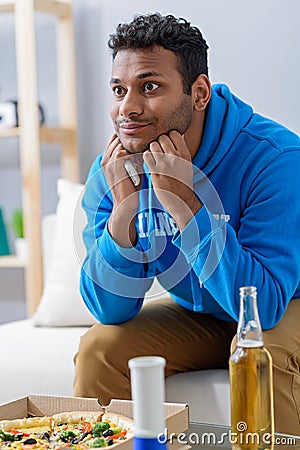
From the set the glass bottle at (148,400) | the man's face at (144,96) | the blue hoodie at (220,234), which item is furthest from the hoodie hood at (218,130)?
the glass bottle at (148,400)

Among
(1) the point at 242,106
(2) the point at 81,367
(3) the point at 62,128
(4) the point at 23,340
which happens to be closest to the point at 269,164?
(1) the point at 242,106

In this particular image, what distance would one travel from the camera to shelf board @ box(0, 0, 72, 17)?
115 inches

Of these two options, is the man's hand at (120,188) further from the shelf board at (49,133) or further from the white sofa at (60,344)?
the shelf board at (49,133)

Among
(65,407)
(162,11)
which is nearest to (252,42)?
(162,11)

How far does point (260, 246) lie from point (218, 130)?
0.32 m

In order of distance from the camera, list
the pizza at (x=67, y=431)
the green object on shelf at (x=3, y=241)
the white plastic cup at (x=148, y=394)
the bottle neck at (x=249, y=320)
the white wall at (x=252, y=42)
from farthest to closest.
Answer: the green object on shelf at (x=3, y=241) → the white wall at (x=252, y=42) → the pizza at (x=67, y=431) → the bottle neck at (x=249, y=320) → the white plastic cup at (x=148, y=394)

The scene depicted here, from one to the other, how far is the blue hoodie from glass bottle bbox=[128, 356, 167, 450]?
30.3 inches

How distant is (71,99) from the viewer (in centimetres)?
311

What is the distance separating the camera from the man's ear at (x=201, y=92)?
188 cm

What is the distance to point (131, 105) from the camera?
1.75 metres

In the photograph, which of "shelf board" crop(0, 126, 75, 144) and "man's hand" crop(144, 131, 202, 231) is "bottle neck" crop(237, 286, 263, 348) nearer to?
"man's hand" crop(144, 131, 202, 231)

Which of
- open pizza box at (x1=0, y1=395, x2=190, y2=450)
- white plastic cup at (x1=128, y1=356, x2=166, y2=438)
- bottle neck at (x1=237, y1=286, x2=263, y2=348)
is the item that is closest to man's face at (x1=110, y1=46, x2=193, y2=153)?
open pizza box at (x1=0, y1=395, x2=190, y2=450)

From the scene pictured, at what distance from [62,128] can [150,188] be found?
Answer: 125 cm

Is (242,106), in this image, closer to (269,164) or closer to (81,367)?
(269,164)
